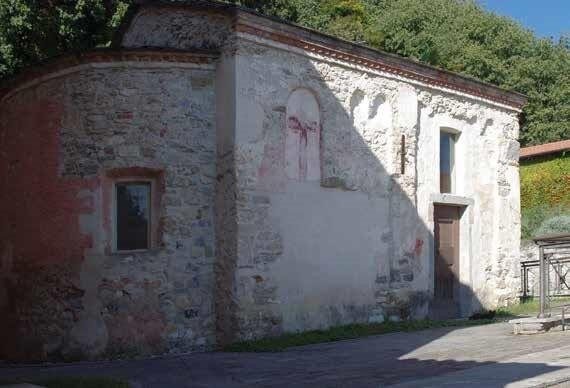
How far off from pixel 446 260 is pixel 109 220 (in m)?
7.77

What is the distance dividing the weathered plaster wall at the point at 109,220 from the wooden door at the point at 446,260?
5.95m

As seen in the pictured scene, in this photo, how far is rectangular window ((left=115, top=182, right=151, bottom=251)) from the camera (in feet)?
38.9

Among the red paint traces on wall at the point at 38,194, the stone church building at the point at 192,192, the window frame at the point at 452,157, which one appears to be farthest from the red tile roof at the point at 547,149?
the red paint traces on wall at the point at 38,194

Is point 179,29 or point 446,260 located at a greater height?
point 179,29

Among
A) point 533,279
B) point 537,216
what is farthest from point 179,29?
point 537,216

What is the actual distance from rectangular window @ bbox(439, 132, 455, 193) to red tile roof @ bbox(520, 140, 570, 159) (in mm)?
10892

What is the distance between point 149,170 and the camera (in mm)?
11688

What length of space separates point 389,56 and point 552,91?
2413cm

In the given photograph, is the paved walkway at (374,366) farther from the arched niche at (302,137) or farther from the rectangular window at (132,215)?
the arched niche at (302,137)

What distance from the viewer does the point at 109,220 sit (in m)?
11.7

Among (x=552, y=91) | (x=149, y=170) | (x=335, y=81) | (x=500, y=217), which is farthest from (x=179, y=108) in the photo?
(x=552, y=91)

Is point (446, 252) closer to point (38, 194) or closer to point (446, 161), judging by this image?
point (446, 161)

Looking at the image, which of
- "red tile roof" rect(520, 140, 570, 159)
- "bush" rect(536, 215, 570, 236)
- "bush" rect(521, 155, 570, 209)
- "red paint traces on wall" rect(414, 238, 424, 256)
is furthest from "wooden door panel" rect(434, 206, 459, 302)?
"red tile roof" rect(520, 140, 570, 159)

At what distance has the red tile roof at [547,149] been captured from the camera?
1018 inches
